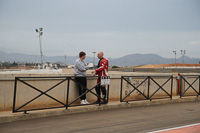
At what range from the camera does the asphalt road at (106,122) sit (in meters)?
5.98

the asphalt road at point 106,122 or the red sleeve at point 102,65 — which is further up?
the red sleeve at point 102,65

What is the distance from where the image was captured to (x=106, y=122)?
6.82 meters

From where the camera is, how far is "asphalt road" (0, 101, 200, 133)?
235 inches

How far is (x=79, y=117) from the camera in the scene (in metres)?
7.52

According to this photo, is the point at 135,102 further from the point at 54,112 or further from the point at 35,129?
the point at 35,129

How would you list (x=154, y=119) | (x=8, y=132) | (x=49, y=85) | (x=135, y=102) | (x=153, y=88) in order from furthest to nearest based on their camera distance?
(x=153, y=88) → (x=135, y=102) → (x=49, y=85) → (x=154, y=119) → (x=8, y=132)

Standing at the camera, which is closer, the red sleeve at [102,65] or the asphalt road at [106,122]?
the asphalt road at [106,122]

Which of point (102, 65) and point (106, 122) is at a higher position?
point (102, 65)

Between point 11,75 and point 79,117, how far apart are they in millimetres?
2460

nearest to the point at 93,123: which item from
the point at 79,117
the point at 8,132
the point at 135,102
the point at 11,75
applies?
the point at 79,117

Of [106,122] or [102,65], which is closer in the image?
[106,122]

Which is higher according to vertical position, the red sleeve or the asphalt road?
the red sleeve

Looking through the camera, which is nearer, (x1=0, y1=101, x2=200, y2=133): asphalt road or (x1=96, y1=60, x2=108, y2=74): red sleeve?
(x1=0, y1=101, x2=200, y2=133): asphalt road

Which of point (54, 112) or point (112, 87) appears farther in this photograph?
point (112, 87)
